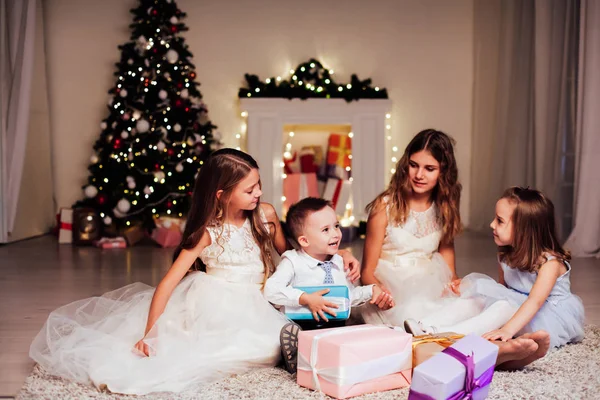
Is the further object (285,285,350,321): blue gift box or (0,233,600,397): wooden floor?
(0,233,600,397): wooden floor

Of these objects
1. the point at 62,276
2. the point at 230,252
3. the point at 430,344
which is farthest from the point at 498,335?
the point at 62,276

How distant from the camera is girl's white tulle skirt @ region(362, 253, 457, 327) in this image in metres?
2.53

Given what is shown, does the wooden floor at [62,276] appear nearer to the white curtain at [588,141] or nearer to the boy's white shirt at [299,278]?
the white curtain at [588,141]

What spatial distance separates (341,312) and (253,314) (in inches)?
11.3

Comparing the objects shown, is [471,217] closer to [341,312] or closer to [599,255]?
[599,255]

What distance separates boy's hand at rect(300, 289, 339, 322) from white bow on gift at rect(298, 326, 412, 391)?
21 centimetres

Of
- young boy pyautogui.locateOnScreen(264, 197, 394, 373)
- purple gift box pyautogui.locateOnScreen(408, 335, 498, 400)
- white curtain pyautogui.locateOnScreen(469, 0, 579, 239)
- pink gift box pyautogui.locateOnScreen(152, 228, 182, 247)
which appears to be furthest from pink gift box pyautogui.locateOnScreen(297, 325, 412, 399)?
pink gift box pyautogui.locateOnScreen(152, 228, 182, 247)

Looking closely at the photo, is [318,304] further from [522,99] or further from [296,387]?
[522,99]

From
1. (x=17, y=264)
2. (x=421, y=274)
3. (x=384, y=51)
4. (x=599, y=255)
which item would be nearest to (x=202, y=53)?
(x=384, y=51)

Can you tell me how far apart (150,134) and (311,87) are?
1.55 metres

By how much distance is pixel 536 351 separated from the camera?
2.07 meters

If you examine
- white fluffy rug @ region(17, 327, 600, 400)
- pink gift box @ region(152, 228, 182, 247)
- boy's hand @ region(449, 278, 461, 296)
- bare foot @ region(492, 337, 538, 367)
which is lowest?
pink gift box @ region(152, 228, 182, 247)

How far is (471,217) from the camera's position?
664cm

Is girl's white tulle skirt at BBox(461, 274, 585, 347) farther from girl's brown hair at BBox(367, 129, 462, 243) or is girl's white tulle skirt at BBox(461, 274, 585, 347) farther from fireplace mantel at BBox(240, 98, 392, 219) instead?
fireplace mantel at BBox(240, 98, 392, 219)
